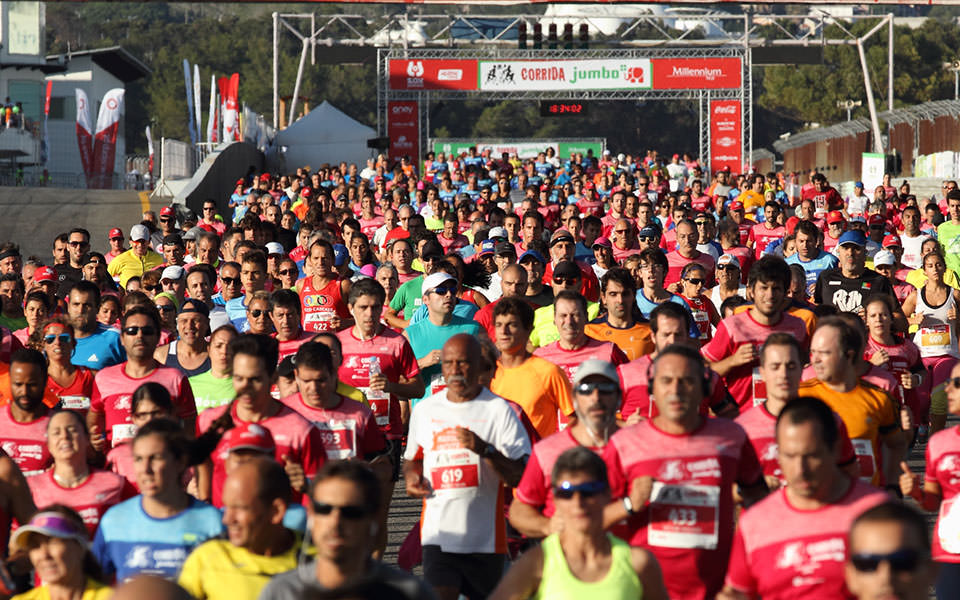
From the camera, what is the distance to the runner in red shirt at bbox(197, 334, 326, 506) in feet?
22.6

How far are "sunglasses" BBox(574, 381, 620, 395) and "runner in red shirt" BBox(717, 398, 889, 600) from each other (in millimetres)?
973

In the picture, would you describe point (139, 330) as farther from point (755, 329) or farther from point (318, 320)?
point (755, 329)

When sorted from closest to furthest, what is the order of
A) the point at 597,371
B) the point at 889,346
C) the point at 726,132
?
1. the point at 597,371
2. the point at 889,346
3. the point at 726,132

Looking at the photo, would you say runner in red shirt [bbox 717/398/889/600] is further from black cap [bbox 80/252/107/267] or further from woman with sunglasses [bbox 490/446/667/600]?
black cap [bbox 80/252/107/267]

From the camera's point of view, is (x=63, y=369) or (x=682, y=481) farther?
(x=63, y=369)

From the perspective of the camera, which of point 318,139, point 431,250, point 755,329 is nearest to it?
point 755,329

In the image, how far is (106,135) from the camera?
41.1 metres

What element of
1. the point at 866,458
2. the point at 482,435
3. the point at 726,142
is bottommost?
→ the point at 866,458

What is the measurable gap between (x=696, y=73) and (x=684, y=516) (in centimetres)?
4220

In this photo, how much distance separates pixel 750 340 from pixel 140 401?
346cm

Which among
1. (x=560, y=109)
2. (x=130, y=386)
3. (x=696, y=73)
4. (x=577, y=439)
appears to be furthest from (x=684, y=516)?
(x=560, y=109)

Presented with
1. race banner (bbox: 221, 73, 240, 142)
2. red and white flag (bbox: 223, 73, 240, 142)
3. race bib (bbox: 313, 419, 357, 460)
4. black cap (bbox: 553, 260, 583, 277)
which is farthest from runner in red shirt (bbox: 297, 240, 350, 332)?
red and white flag (bbox: 223, 73, 240, 142)

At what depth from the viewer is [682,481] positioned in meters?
5.84

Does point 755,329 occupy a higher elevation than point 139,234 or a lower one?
lower
